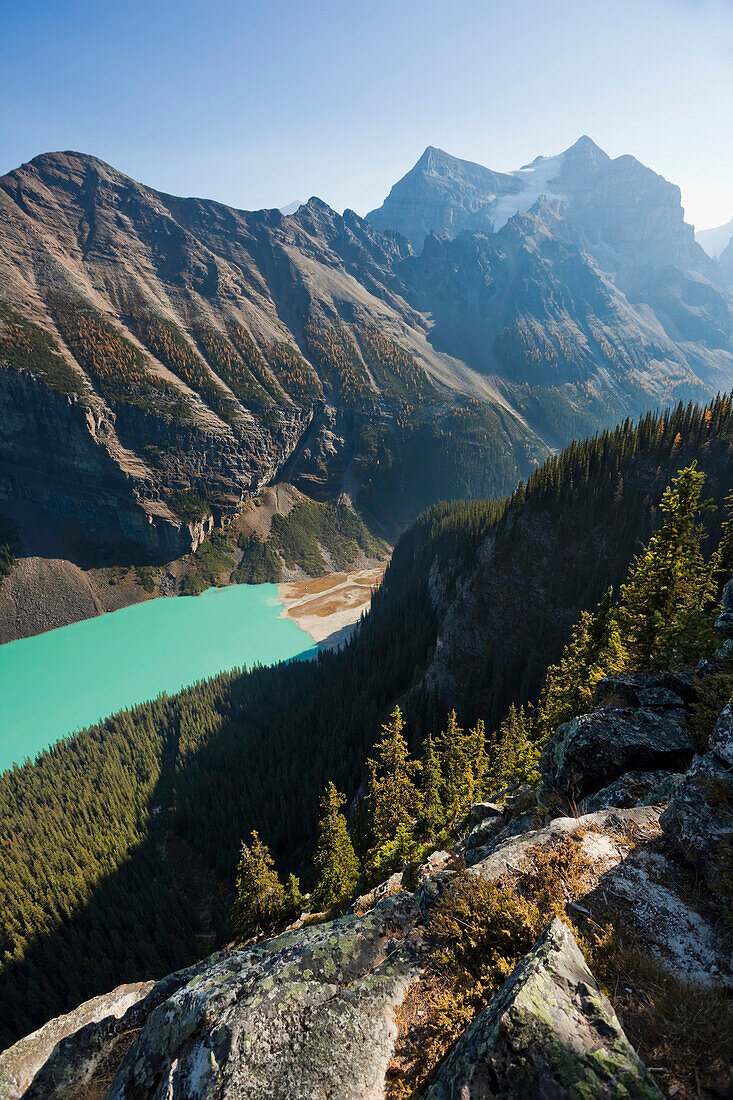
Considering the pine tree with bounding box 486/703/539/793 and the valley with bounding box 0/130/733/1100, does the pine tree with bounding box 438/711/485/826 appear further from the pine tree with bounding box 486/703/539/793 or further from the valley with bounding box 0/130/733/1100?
the pine tree with bounding box 486/703/539/793

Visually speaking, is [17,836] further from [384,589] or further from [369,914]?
[384,589]

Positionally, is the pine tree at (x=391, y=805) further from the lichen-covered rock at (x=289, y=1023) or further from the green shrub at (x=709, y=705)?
the lichen-covered rock at (x=289, y=1023)

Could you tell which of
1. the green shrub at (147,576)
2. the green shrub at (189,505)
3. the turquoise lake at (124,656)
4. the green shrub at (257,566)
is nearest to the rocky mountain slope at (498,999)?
the turquoise lake at (124,656)

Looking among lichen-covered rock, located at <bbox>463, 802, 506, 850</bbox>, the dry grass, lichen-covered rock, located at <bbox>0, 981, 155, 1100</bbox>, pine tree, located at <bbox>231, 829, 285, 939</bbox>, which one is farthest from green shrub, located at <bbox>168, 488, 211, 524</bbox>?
the dry grass

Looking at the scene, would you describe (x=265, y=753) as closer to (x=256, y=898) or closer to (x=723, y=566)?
(x=256, y=898)

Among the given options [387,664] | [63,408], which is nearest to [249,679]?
[387,664]

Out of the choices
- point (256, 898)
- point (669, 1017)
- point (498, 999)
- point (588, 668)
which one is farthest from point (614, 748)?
point (256, 898)
